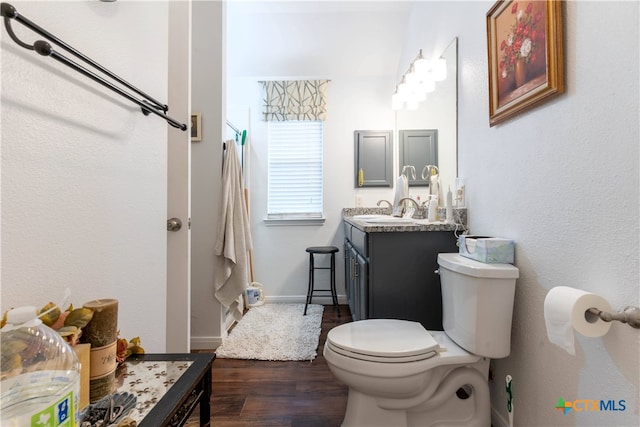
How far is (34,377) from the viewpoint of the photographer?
0.46 metres

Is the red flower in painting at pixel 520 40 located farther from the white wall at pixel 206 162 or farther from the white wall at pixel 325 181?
the white wall at pixel 325 181

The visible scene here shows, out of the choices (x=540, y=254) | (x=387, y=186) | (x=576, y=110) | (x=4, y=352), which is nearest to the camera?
(x=4, y=352)

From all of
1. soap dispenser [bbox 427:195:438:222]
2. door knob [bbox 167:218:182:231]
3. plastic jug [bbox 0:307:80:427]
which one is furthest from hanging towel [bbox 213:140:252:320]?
plastic jug [bbox 0:307:80:427]

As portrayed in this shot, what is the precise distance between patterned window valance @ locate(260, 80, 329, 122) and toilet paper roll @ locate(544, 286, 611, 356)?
268cm

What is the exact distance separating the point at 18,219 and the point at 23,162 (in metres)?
0.11

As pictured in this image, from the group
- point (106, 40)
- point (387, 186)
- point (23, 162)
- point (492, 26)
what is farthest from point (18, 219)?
point (387, 186)

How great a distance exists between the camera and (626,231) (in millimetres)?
Answer: 757

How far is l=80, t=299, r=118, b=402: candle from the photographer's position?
60 centimetres

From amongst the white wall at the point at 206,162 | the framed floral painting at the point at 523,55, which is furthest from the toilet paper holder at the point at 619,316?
the white wall at the point at 206,162

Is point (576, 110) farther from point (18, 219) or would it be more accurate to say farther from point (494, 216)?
point (18, 219)

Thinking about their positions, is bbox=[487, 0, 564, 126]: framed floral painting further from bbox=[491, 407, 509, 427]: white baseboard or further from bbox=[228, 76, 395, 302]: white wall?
bbox=[228, 76, 395, 302]: white wall

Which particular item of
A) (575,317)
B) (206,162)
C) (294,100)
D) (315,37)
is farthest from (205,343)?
(315,37)

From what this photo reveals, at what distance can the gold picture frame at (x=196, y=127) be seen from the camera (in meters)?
2.14

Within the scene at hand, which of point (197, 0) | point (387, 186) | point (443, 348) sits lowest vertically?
point (443, 348)
